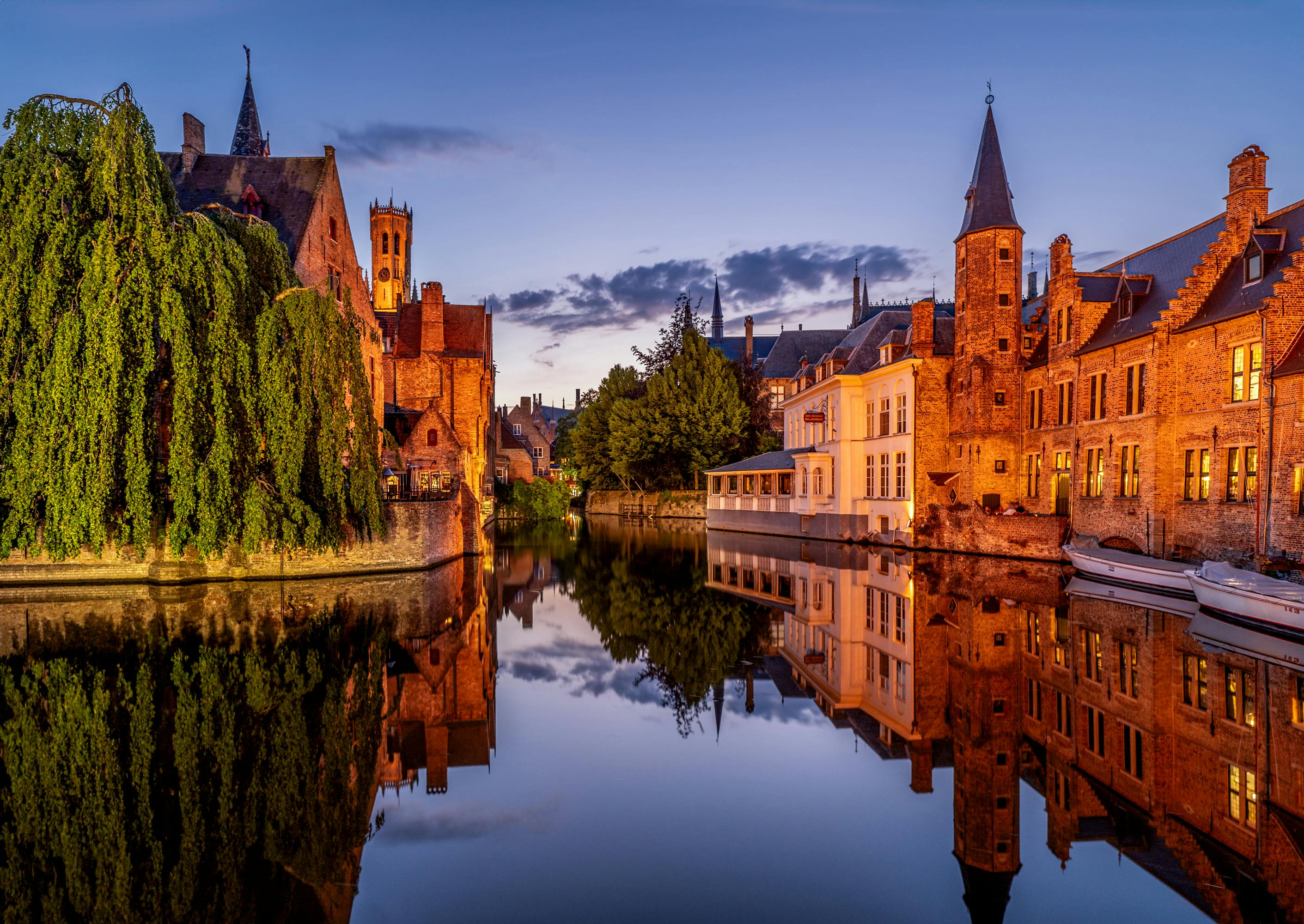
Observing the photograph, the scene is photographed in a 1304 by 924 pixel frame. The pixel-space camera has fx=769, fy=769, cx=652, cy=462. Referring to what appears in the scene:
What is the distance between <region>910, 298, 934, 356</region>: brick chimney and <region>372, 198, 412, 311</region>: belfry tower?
190 feet

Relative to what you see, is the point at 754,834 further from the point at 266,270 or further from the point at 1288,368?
the point at 1288,368

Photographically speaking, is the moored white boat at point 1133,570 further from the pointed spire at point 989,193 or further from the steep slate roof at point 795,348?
the steep slate roof at point 795,348

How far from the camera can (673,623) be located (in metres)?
13.7

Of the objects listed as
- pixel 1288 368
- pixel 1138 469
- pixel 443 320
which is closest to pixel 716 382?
pixel 443 320

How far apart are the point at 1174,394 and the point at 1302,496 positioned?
4.51m

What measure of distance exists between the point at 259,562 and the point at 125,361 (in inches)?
228

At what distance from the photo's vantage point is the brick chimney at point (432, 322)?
33875mm

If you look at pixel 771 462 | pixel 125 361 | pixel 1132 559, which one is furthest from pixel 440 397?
pixel 1132 559

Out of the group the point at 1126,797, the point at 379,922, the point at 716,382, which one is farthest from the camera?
the point at 716,382

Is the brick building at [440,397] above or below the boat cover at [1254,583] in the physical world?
above

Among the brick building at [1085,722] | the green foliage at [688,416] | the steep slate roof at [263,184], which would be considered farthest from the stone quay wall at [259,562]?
the green foliage at [688,416]

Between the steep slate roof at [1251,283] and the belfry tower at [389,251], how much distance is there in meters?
67.3

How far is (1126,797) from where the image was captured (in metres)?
5.91

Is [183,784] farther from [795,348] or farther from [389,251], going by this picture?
[389,251]
